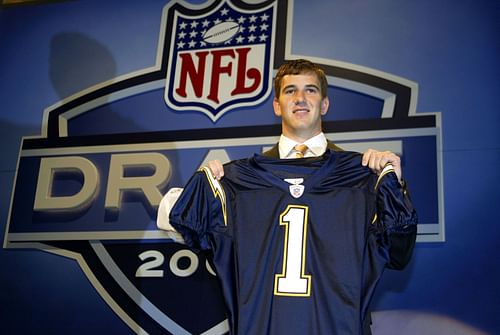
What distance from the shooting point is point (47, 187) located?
9.47 ft

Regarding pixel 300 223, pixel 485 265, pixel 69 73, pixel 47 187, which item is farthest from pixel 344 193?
pixel 69 73

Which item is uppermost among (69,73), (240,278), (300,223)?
(69,73)

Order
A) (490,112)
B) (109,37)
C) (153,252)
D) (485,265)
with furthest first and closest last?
(109,37) → (153,252) → (490,112) → (485,265)

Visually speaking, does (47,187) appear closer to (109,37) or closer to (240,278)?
(109,37)

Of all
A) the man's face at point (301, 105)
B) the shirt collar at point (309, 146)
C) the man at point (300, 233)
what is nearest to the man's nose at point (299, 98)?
the man's face at point (301, 105)

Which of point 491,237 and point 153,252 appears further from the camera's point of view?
point 153,252

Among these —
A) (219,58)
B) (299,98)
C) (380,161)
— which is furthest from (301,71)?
(219,58)

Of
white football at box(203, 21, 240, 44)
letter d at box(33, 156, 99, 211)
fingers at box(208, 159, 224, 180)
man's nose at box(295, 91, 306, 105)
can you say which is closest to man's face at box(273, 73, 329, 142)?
man's nose at box(295, 91, 306, 105)

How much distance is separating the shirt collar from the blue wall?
642 mm

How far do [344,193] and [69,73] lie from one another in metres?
1.87

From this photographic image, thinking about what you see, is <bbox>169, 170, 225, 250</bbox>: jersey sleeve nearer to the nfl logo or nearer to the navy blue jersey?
the navy blue jersey

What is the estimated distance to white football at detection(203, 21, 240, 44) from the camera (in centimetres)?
291

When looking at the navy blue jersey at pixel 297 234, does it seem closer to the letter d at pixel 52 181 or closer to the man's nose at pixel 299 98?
the man's nose at pixel 299 98

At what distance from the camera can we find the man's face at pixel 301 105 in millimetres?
1985
